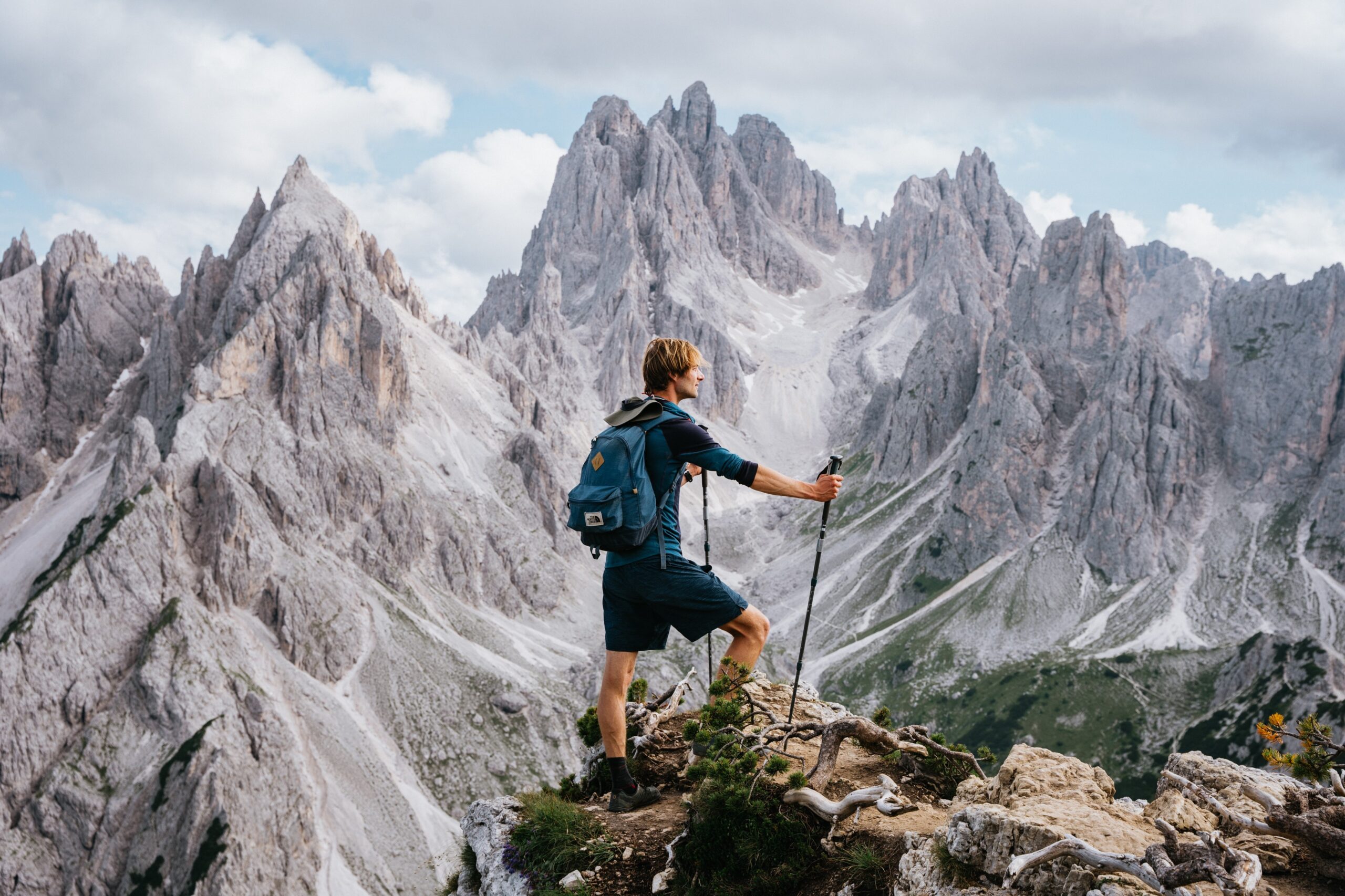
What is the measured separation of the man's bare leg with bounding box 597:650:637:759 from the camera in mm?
9664

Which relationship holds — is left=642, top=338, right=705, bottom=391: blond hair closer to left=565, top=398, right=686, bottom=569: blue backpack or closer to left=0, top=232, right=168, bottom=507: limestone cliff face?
left=565, top=398, right=686, bottom=569: blue backpack

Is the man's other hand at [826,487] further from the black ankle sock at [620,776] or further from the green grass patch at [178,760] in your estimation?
the green grass patch at [178,760]

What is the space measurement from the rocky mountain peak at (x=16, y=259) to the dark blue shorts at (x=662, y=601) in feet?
681

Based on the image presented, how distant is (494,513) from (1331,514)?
149m

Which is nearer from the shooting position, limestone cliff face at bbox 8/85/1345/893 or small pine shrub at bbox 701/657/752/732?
small pine shrub at bbox 701/657/752/732

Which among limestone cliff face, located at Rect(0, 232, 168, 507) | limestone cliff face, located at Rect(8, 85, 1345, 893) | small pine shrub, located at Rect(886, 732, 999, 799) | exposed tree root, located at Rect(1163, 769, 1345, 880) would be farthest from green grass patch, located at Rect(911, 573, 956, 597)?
exposed tree root, located at Rect(1163, 769, 1345, 880)

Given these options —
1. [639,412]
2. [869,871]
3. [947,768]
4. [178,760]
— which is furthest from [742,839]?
[178,760]

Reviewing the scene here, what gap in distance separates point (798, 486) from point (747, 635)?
2.15 m

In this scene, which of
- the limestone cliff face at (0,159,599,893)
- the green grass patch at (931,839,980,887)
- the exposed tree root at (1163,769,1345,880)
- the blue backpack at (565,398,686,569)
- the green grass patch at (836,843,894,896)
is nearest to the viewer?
the exposed tree root at (1163,769,1345,880)

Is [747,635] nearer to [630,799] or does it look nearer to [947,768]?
[630,799]

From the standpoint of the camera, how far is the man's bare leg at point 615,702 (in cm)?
966

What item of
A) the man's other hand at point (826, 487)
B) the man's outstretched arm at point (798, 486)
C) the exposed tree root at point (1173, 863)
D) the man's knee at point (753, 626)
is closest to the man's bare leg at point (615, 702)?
the man's knee at point (753, 626)

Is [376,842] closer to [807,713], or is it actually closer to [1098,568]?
[807,713]

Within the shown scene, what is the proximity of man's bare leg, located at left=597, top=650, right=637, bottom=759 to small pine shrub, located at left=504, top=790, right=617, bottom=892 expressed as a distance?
0.81 metres
